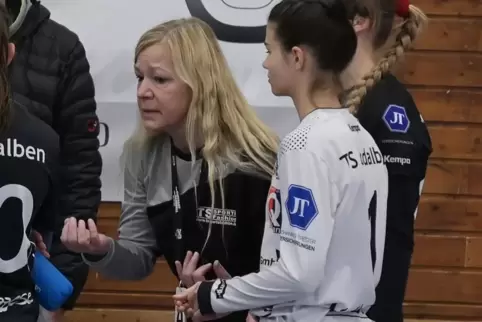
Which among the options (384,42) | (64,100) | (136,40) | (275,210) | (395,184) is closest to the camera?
(275,210)

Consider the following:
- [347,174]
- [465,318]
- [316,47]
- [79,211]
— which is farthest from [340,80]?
[465,318]

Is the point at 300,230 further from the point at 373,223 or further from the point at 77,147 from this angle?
the point at 77,147

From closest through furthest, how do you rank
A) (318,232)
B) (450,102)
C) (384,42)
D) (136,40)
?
(318,232) < (384,42) < (136,40) < (450,102)

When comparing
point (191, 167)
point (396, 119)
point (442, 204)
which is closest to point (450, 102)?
point (442, 204)

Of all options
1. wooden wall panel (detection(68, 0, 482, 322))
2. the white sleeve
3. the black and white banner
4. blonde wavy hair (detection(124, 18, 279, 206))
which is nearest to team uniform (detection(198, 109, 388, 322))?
the white sleeve

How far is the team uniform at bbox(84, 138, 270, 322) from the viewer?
1713 millimetres

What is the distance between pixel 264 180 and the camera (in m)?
1.71

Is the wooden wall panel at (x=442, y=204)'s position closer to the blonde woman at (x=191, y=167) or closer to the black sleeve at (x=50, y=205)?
the blonde woman at (x=191, y=167)

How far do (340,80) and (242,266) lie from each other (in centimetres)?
45

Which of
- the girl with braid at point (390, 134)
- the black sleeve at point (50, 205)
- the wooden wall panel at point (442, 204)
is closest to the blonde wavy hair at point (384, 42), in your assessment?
the girl with braid at point (390, 134)

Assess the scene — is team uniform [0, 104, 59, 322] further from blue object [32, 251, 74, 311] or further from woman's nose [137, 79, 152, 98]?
woman's nose [137, 79, 152, 98]

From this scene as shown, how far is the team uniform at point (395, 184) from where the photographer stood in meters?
1.83

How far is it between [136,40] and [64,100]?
599 millimetres

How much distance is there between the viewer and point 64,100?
2.25m
